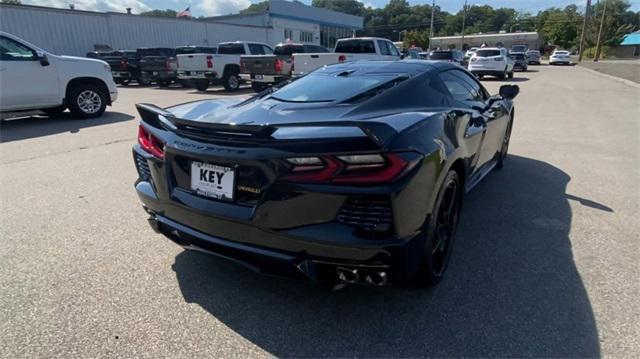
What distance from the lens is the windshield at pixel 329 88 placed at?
326 cm

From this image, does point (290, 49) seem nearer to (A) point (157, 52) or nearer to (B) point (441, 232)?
(A) point (157, 52)

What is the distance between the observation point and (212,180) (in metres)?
2.34

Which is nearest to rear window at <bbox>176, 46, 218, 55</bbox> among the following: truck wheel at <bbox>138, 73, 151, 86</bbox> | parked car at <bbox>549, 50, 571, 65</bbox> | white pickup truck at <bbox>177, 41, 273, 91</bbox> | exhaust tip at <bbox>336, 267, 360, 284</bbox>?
truck wheel at <bbox>138, 73, 151, 86</bbox>

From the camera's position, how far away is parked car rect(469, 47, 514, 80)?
2136 centimetres

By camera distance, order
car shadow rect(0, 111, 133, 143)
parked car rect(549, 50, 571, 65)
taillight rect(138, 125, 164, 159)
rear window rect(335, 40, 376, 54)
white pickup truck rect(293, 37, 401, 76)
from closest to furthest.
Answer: taillight rect(138, 125, 164, 159) < car shadow rect(0, 111, 133, 143) < white pickup truck rect(293, 37, 401, 76) < rear window rect(335, 40, 376, 54) < parked car rect(549, 50, 571, 65)

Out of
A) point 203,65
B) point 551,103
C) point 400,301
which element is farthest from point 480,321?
point 203,65

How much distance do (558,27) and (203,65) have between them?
3698 inches

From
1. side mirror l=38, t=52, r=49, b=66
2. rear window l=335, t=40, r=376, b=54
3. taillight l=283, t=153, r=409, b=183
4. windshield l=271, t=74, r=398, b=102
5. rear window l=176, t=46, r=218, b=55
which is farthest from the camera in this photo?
rear window l=176, t=46, r=218, b=55

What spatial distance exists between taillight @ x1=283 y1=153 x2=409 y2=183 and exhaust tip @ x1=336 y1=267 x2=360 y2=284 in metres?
0.48

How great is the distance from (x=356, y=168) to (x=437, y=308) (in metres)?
1.16

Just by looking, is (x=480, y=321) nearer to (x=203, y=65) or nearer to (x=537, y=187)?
(x=537, y=187)

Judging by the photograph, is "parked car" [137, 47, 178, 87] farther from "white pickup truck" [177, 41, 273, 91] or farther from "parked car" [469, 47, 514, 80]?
"parked car" [469, 47, 514, 80]

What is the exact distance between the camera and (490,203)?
4.39 m

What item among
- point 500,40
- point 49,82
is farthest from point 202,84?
point 500,40
